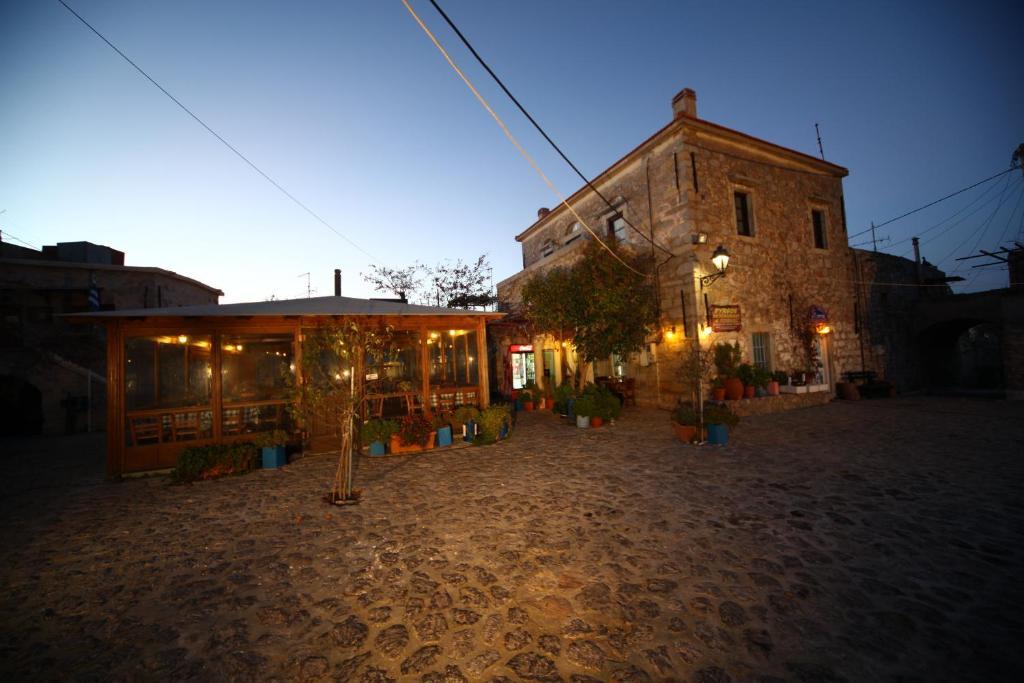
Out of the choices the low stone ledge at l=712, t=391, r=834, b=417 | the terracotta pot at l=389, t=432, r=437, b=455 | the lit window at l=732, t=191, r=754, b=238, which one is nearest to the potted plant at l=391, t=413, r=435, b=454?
the terracotta pot at l=389, t=432, r=437, b=455

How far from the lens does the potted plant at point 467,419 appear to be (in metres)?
8.16

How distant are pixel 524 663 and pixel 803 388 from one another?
494 inches

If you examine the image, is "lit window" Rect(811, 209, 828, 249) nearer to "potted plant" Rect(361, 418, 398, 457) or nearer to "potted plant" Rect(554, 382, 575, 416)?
"potted plant" Rect(554, 382, 575, 416)

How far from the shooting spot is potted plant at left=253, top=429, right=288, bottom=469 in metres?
6.79

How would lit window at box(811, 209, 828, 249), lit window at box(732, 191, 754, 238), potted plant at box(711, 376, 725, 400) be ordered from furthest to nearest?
lit window at box(811, 209, 828, 249) → lit window at box(732, 191, 754, 238) → potted plant at box(711, 376, 725, 400)

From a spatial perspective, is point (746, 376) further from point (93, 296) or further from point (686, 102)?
point (93, 296)

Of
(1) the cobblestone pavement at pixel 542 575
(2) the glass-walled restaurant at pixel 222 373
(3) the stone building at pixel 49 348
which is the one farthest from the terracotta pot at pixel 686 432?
(3) the stone building at pixel 49 348

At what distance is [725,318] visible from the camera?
10.4m

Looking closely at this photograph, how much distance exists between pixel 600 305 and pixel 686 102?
7086 mm

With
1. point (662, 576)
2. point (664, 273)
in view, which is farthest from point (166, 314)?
point (664, 273)

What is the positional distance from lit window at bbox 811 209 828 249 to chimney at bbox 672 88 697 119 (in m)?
6.05

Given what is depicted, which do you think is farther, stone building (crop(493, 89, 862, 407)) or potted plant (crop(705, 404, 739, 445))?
stone building (crop(493, 89, 862, 407))

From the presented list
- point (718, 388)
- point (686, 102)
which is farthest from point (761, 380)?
point (686, 102)

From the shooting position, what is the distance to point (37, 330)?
41.9 ft
